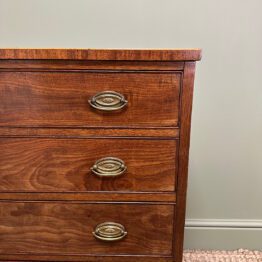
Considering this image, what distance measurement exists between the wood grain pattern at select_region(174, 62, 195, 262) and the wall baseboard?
19.3 inches

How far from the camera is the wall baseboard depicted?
136cm

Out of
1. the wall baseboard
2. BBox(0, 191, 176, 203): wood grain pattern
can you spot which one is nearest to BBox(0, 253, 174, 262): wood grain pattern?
BBox(0, 191, 176, 203): wood grain pattern

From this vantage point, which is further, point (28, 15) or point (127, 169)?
point (28, 15)

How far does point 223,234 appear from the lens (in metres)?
1.36

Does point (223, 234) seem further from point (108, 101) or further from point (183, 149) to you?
point (108, 101)

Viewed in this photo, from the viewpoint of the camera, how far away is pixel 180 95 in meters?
0.78

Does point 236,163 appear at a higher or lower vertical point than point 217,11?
lower

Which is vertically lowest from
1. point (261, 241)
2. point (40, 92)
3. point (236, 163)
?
point (261, 241)

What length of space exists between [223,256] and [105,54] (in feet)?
3.48

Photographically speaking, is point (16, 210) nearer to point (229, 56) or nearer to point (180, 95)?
point (180, 95)

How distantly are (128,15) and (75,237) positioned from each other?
0.83 meters

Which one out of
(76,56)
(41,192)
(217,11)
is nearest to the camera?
(76,56)

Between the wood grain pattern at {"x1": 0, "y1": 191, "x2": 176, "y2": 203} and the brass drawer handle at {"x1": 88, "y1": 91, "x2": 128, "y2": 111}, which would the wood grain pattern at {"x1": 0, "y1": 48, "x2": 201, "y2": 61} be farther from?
the wood grain pattern at {"x1": 0, "y1": 191, "x2": 176, "y2": 203}

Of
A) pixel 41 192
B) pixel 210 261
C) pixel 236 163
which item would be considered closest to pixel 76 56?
pixel 41 192
